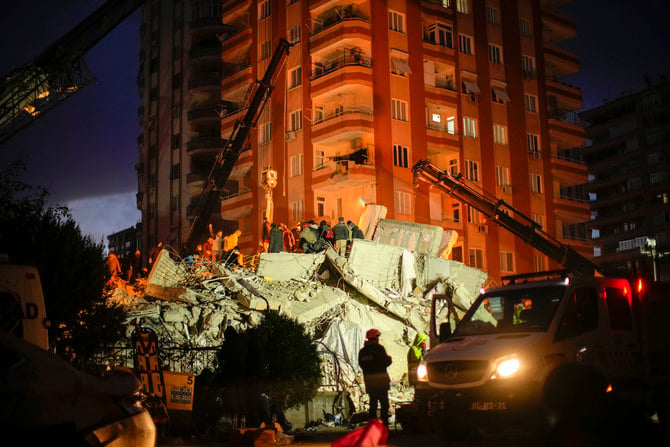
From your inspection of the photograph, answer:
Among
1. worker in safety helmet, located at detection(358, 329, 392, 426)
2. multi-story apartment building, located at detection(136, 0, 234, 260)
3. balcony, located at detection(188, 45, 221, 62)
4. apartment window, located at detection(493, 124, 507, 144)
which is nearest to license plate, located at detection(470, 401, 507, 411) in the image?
worker in safety helmet, located at detection(358, 329, 392, 426)

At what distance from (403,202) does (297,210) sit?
649 cm

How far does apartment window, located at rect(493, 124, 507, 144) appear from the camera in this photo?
46281mm

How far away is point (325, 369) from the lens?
17.1 metres

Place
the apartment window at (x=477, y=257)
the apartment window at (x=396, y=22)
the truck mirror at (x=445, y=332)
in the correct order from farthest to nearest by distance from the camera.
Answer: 1. the apartment window at (x=477, y=257)
2. the apartment window at (x=396, y=22)
3. the truck mirror at (x=445, y=332)

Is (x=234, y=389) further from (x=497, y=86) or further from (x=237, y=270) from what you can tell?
(x=497, y=86)

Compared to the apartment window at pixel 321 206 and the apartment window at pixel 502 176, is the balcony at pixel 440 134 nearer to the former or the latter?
the apartment window at pixel 502 176

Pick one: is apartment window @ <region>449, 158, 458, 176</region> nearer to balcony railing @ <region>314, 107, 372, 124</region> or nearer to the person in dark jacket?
balcony railing @ <region>314, 107, 372, 124</region>

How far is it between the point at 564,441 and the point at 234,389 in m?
6.19

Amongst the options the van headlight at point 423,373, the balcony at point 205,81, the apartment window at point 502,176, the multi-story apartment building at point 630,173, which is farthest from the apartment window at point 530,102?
the van headlight at point 423,373

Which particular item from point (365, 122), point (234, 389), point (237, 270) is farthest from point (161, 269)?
point (365, 122)

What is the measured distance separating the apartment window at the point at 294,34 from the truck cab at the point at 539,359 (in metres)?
36.4

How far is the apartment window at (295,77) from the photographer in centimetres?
4384

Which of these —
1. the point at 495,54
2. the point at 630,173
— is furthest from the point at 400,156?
the point at 630,173

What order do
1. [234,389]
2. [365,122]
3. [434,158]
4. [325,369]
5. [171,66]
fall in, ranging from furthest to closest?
[171,66] → [434,158] → [365,122] → [325,369] → [234,389]
